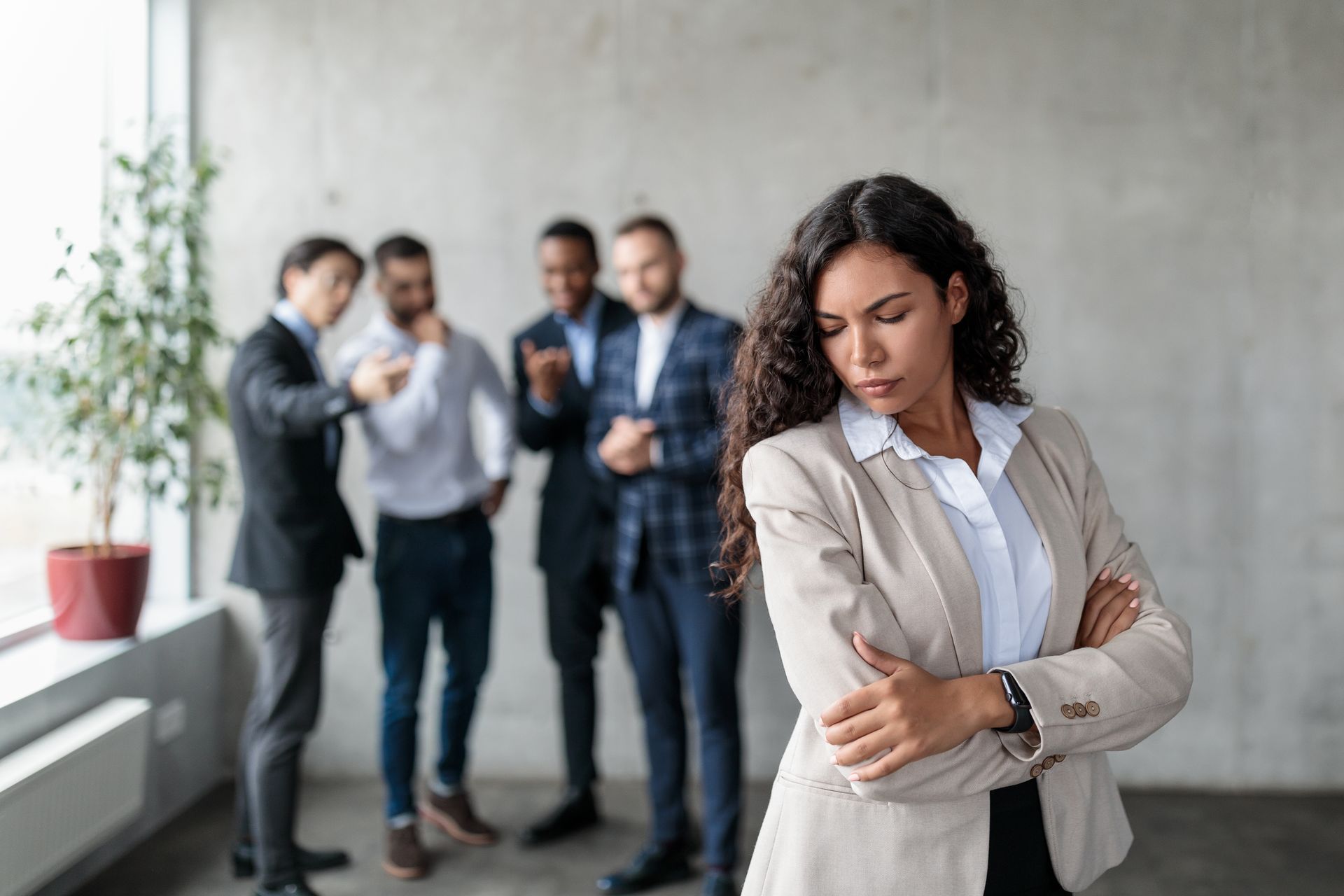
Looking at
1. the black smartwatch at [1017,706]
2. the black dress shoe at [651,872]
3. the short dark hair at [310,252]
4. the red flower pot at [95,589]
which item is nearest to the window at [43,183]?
the red flower pot at [95,589]

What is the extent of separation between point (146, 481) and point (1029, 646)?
112 inches

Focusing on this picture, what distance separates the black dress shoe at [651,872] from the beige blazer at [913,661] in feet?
5.60

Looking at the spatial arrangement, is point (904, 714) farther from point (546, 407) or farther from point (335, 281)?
point (335, 281)

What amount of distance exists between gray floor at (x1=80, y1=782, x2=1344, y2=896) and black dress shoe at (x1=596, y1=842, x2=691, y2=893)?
0.16ft

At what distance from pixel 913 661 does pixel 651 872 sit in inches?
77.5

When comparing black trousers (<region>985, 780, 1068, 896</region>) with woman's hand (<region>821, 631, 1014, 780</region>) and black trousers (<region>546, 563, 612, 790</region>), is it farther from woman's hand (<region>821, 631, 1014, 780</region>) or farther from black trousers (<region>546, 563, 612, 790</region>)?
black trousers (<region>546, 563, 612, 790</region>)

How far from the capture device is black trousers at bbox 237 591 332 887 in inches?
110

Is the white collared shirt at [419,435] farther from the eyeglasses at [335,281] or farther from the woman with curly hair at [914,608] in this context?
the woman with curly hair at [914,608]

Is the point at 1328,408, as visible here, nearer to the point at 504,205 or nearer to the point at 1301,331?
the point at 1301,331

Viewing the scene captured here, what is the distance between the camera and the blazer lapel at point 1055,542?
4.37 feet

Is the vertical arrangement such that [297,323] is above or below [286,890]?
above

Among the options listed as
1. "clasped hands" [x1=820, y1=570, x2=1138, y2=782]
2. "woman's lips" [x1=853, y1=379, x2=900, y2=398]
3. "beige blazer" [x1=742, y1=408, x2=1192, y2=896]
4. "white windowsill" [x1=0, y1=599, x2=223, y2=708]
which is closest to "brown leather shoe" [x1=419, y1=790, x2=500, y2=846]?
"white windowsill" [x1=0, y1=599, x2=223, y2=708]

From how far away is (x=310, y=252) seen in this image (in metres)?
2.89

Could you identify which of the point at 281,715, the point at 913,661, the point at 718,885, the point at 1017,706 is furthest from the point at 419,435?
the point at 1017,706
